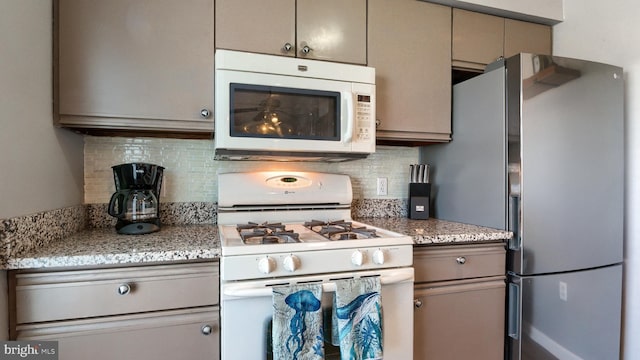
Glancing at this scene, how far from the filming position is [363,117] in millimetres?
1531

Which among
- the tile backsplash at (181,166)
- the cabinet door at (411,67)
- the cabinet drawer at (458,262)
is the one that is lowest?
the cabinet drawer at (458,262)

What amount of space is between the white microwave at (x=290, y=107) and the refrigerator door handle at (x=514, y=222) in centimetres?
70

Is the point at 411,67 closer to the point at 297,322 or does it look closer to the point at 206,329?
the point at 297,322

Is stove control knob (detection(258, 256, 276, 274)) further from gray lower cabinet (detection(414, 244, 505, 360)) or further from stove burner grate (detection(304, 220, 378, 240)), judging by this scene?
gray lower cabinet (detection(414, 244, 505, 360))

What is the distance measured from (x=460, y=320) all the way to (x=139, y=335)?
4.33 feet

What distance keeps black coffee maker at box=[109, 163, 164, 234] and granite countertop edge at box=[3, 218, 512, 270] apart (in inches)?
2.0

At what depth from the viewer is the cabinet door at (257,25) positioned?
1415mm

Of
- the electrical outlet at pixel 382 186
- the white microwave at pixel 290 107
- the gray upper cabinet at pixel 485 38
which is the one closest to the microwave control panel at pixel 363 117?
the white microwave at pixel 290 107

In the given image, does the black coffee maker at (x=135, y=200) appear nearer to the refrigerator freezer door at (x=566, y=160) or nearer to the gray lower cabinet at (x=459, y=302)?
the gray lower cabinet at (x=459, y=302)

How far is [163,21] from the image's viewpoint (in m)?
1.36

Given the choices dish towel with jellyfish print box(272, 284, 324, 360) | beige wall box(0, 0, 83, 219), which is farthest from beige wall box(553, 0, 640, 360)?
beige wall box(0, 0, 83, 219)

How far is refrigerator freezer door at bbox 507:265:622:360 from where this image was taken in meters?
1.45

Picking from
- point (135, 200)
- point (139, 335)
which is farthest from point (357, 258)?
point (135, 200)

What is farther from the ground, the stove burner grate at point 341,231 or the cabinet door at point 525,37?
the cabinet door at point 525,37
